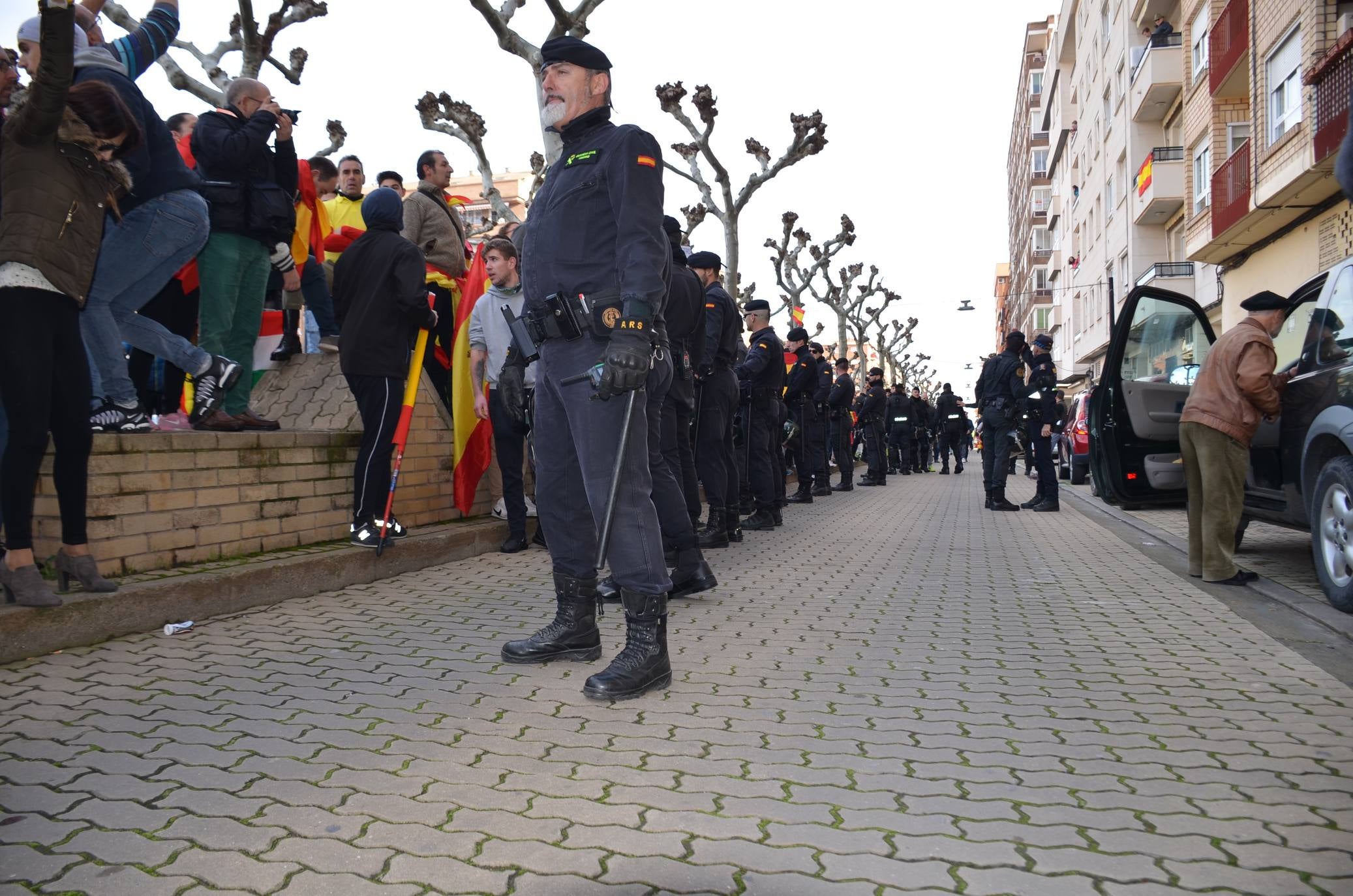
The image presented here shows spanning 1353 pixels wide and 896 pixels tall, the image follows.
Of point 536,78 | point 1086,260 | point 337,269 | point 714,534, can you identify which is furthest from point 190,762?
point 1086,260

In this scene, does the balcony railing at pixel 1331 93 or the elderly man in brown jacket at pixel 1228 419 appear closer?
the elderly man in brown jacket at pixel 1228 419

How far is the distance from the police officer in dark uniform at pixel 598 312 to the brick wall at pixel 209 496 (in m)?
2.06

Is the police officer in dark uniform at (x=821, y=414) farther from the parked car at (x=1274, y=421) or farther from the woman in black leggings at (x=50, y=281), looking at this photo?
the woman in black leggings at (x=50, y=281)

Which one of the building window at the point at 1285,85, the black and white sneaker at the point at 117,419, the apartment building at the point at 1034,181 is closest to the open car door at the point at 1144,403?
the black and white sneaker at the point at 117,419

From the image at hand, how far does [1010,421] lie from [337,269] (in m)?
8.80

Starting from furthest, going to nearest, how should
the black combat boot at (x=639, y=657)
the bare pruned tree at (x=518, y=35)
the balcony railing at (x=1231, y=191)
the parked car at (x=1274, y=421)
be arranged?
the balcony railing at (x=1231, y=191) → the bare pruned tree at (x=518, y=35) → the parked car at (x=1274, y=421) → the black combat boot at (x=639, y=657)

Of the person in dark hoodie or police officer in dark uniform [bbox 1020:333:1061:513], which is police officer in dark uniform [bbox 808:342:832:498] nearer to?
police officer in dark uniform [bbox 1020:333:1061:513]

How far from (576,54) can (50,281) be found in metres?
2.21

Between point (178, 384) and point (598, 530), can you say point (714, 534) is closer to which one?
point (178, 384)

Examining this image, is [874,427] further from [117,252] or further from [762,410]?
[117,252]

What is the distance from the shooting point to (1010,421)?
1277 cm

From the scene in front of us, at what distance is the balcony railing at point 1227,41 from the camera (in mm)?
21484

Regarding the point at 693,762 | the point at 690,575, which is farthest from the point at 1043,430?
the point at 693,762

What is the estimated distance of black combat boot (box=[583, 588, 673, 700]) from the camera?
3.68m
